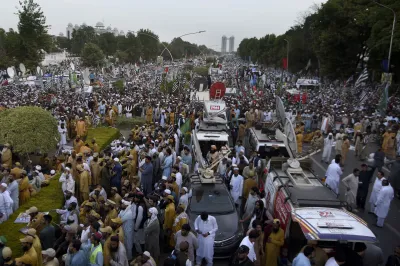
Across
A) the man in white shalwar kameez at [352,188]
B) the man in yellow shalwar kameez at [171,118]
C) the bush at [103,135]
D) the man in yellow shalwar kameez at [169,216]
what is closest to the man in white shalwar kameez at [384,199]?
the man in white shalwar kameez at [352,188]

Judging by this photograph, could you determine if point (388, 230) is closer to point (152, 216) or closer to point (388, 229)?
point (388, 229)

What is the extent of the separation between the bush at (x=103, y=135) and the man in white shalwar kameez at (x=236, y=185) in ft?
23.7

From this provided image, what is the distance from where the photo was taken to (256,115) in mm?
19781

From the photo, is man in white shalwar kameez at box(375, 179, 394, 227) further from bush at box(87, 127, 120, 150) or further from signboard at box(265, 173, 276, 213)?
bush at box(87, 127, 120, 150)

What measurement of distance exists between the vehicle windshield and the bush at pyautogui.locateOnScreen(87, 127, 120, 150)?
24.1 feet

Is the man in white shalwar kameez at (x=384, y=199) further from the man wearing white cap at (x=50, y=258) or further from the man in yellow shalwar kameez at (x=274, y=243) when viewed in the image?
the man wearing white cap at (x=50, y=258)

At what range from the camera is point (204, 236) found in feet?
23.2

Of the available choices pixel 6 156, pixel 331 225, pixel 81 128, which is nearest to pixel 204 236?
pixel 331 225

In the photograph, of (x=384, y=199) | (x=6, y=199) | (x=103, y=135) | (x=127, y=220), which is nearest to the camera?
(x=127, y=220)

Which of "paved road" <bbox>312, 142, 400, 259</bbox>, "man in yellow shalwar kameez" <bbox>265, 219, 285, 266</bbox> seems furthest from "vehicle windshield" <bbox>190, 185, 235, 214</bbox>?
"paved road" <bbox>312, 142, 400, 259</bbox>

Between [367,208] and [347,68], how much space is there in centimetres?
2896

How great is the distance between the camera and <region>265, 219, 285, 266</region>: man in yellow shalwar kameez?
22.0 ft

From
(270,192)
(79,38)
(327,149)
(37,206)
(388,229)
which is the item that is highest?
(79,38)

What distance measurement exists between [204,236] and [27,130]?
339 inches
